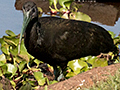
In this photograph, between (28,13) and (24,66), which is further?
(24,66)

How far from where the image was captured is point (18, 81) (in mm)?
3863

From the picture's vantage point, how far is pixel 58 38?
12.1 feet

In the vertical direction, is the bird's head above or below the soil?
above

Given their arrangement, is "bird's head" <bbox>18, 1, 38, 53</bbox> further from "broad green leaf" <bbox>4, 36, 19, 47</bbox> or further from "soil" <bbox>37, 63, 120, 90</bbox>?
"soil" <bbox>37, 63, 120, 90</bbox>

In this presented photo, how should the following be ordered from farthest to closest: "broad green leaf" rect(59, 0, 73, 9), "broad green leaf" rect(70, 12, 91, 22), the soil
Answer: "broad green leaf" rect(59, 0, 73, 9) → "broad green leaf" rect(70, 12, 91, 22) → the soil

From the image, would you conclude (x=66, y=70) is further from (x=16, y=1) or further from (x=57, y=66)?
(x=16, y=1)

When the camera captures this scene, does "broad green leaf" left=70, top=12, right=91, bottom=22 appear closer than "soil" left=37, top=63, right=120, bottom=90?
No

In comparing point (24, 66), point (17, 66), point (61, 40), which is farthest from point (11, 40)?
point (61, 40)

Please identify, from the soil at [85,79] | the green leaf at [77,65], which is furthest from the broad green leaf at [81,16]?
the soil at [85,79]

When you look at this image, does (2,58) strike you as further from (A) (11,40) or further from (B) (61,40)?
(B) (61,40)

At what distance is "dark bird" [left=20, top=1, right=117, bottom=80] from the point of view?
11.8 ft

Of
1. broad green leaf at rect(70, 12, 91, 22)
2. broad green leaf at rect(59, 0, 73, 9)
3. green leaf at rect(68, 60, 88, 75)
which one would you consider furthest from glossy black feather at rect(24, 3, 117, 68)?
broad green leaf at rect(59, 0, 73, 9)

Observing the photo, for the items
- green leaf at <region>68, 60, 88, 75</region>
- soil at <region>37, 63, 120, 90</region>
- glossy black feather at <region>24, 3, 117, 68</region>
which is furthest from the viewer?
green leaf at <region>68, 60, 88, 75</region>

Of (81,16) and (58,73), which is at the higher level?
(81,16)
